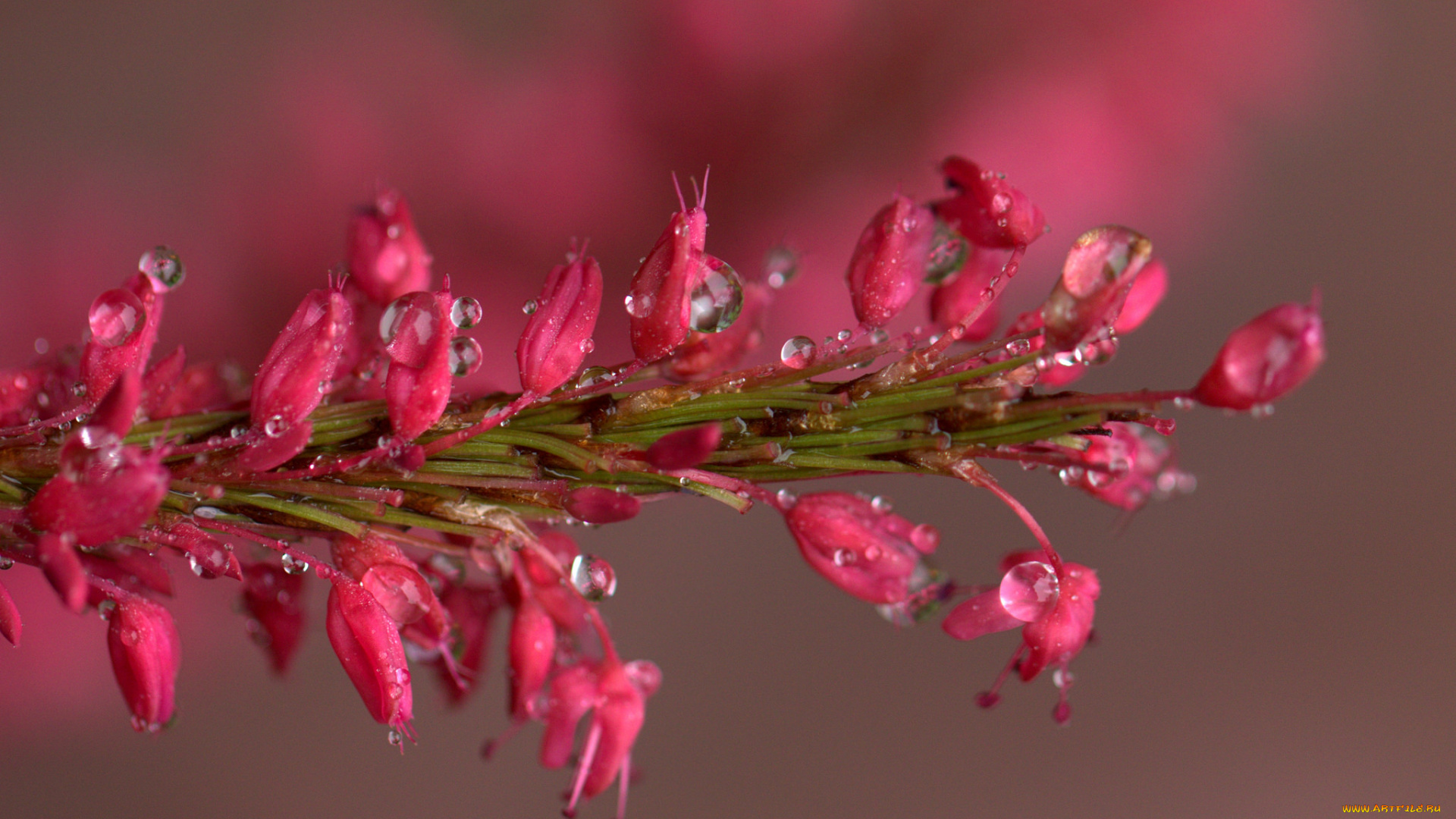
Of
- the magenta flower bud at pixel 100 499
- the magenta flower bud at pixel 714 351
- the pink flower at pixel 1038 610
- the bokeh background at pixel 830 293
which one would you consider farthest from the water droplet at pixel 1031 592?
the bokeh background at pixel 830 293

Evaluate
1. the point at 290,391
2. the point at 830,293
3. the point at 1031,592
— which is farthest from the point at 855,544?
the point at 830,293

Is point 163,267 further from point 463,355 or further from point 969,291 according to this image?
point 969,291

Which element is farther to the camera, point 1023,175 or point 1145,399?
point 1023,175

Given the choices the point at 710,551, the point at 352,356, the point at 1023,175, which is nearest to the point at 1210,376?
the point at 352,356

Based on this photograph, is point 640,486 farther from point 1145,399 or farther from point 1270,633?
point 1270,633

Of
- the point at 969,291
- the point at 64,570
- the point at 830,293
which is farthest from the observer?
the point at 830,293

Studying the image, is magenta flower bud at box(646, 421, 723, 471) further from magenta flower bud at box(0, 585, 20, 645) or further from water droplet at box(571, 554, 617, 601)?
magenta flower bud at box(0, 585, 20, 645)

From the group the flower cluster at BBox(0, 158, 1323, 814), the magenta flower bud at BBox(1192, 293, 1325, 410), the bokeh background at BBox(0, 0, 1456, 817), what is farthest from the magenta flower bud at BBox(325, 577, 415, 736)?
the bokeh background at BBox(0, 0, 1456, 817)
